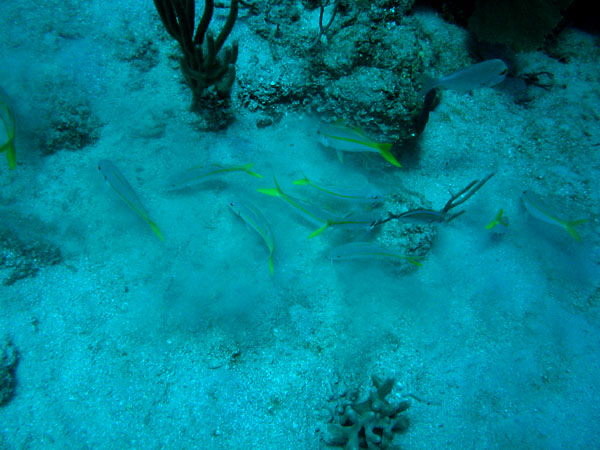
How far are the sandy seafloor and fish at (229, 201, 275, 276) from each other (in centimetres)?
21

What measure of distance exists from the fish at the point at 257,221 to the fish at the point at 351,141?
1.27 m

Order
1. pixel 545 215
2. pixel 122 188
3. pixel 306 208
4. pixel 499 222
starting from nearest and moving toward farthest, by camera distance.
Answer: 1. pixel 122 188
2. pixel 306 208
3. pixel 545 215
4. pixel 499 222

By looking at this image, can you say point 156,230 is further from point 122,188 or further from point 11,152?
point 11,152

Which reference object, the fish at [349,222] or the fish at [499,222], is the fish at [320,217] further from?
the fish at [499,222]

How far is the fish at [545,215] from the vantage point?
3488 millimetres

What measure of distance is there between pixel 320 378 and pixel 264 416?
0.64 metres

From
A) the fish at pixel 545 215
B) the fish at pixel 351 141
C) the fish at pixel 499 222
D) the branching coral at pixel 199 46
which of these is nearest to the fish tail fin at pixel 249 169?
the fish at pixel 351 141

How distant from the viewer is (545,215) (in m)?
3.54

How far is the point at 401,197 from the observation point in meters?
3.76

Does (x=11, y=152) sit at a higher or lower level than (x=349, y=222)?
higher

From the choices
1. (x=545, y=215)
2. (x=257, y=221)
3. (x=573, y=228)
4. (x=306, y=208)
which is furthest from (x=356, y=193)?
(x=573, y=228)

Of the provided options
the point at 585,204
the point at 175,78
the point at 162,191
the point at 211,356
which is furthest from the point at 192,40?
the point at 585,204

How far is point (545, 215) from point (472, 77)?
191 centimetres

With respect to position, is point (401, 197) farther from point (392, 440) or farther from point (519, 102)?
point (519, 102)
